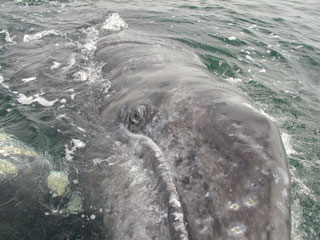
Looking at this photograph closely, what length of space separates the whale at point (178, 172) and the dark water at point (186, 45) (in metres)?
1.09

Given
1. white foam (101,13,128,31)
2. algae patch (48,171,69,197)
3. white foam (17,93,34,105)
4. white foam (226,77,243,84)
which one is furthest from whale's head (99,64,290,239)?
white foam (101,13,128,31)

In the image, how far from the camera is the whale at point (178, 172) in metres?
3.70

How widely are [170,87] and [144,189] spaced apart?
2.23 m

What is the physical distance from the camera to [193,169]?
4176 millimetres

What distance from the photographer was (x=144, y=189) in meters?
4.41

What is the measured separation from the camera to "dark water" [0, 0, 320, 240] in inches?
283

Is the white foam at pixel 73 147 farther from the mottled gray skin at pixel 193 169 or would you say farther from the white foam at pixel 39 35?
the white foam at pixel 39 35

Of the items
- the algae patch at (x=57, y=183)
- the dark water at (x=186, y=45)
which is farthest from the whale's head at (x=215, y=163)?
the dark water at (x=186, y=45)

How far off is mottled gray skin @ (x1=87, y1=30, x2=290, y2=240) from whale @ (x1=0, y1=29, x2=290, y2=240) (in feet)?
0.04

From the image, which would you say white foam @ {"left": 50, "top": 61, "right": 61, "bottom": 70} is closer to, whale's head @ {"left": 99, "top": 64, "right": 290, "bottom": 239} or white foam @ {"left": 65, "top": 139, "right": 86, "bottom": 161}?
white foam @ {"left": 65, "top": 139, "right": 86, "bottom": 161}

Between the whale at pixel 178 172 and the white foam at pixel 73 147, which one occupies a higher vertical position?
the whale at pixel 178 172

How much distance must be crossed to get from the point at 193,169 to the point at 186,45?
10.6 metres

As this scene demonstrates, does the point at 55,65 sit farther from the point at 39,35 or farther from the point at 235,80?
the point at 235,80

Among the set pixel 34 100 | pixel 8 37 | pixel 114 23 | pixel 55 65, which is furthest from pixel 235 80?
pixel 8 37
